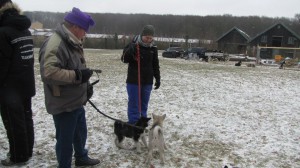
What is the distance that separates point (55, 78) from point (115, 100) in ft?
18.9

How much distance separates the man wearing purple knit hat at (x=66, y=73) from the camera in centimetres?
314

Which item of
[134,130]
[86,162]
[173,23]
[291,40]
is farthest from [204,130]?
[173,23]

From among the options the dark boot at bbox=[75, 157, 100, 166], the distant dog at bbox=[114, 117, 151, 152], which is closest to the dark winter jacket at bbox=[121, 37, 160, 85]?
the distant dog at bbox=[114, 117, 151, 152]

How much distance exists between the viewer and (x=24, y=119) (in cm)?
405

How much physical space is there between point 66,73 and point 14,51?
42.0 inches

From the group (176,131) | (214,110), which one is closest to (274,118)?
(214,110)

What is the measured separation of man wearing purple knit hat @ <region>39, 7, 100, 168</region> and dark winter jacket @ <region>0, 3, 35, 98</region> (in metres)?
0.67

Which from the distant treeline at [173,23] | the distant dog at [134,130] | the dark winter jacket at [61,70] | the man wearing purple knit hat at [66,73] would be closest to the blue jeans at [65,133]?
the man wearing purple knit hat at [66,73]

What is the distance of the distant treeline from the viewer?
107312mm

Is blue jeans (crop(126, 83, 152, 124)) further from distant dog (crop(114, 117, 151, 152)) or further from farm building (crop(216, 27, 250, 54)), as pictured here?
farm building (crop(216, 27, 250, 54))

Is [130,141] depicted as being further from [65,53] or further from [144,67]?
[65,53]

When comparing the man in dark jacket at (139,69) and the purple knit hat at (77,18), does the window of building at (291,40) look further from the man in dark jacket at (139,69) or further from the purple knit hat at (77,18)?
the purple knit hat at (77,18)

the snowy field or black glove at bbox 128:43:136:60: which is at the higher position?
black glove at bbox 128:43:136:60

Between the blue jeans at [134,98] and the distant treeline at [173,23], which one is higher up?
the distant treeline at [173,23]
